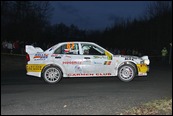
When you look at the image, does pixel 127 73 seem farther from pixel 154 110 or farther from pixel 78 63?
pixel 154 110

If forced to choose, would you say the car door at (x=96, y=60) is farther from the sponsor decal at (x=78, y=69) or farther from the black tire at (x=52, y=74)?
the black tire at (x=52, y=74)

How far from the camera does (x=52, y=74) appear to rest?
14.3 metres

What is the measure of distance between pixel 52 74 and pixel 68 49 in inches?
45.5

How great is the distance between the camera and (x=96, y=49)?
1470cm

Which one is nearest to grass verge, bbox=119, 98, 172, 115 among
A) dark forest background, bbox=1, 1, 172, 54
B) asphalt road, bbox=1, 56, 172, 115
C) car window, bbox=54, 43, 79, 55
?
asphalt road, bbox=1, 56, 172, 115

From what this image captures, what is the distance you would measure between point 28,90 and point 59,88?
1.09 meters

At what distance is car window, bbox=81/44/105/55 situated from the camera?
48.2 feet

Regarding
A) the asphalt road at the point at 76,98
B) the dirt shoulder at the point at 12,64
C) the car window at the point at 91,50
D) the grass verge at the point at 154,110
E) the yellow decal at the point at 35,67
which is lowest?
the asphalt road at the point at 76,98

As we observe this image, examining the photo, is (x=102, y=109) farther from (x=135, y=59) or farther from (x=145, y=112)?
(x=135, y=59)

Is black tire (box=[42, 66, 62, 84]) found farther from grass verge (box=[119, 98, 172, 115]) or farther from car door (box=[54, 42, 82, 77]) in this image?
grass verge (box=[119, 98, 172, 115])

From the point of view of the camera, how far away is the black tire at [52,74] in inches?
561

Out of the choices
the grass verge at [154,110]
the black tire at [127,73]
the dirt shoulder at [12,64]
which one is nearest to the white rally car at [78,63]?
the black tire at [127,73]

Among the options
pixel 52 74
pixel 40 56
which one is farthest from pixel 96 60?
pixel 40 56

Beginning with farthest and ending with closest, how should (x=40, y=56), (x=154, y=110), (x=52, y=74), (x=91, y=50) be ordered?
(x=91, y=50)
(x=40, y=56)
(x=52, y=74)
(x=154, y=110)
